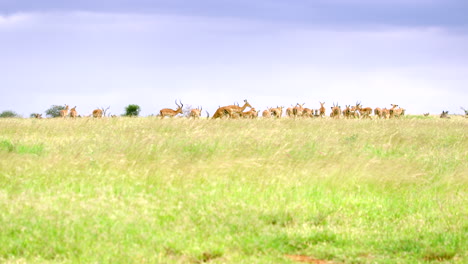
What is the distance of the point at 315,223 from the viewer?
762 centimetres

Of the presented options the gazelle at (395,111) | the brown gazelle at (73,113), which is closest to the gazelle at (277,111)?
the gazelle at (395,111)

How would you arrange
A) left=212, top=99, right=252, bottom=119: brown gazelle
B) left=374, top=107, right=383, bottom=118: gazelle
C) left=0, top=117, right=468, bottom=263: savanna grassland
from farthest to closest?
1. left=374, top=107, right=383, bottom=118: gazelle
2. left=212, top=99, right=252, bottom=119: brown gazelle
3. left=0, top=117, right=468, bottom=263: savanna grassland

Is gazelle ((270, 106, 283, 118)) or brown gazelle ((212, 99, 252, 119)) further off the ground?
gazelle ((270, 106, 283, 118))

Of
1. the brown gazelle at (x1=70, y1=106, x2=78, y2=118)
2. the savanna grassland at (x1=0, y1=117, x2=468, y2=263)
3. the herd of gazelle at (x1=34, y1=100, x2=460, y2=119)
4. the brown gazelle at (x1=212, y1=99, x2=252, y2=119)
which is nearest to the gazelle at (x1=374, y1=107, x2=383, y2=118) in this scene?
the herd of gazelle at (x1=34, y1=100, x2=460, y2=119)

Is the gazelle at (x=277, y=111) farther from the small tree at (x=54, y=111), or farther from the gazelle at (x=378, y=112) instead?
the small tree at (x=54, y=111)

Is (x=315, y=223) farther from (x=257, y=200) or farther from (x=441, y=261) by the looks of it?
(x=441, y=261)

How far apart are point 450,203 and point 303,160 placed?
2.97 meters

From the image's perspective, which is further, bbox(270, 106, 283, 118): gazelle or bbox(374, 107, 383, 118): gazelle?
bbox(374, 107, 383, 118): gazelle

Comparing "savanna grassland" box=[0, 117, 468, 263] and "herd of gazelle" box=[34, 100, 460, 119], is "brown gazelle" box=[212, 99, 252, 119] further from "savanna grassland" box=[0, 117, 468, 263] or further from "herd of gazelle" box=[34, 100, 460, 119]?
"savanna grassland" box=[0, 117, 468, 263]

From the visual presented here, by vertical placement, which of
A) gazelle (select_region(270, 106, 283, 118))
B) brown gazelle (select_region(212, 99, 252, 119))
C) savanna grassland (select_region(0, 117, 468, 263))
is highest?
gazelle (select_region(270, 106, 283, 118))

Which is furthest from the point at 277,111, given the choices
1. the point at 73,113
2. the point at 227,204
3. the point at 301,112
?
the point at 227,204

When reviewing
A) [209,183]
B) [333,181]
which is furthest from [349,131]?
[209,183]

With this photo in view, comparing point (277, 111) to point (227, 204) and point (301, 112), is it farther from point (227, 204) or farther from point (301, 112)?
point (227, 204)

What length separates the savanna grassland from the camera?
6.39 m
